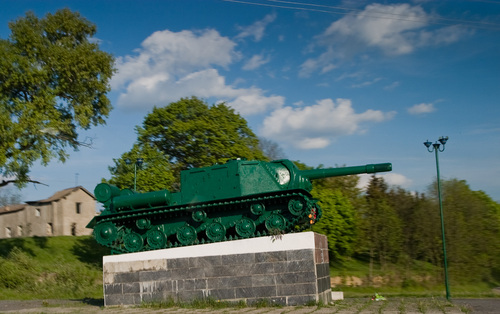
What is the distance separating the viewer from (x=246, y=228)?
57.1 ft

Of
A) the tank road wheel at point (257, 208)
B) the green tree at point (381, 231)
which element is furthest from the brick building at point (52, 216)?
the tank road wheel at point (257, 208)

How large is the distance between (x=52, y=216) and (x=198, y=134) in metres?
29.8

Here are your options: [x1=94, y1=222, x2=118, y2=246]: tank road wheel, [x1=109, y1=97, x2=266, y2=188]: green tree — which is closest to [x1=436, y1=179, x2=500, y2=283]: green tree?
[x1=109, y1=97, x2=266, y2=188]: green tree

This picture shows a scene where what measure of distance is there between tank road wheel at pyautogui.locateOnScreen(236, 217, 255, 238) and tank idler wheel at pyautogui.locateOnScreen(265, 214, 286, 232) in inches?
24.2

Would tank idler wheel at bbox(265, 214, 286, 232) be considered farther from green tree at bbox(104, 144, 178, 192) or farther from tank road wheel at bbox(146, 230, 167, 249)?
green tree at bbox(104, 144, 178, 192)

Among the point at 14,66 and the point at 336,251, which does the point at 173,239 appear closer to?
the point at 14,66

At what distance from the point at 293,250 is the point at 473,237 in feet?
69.6

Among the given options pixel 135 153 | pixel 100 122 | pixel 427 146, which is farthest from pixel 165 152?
pixel 427 146

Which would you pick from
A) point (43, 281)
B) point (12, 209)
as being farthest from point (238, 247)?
point (12, 209)

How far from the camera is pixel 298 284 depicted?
53.5ft

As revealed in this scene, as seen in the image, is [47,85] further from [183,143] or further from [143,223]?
[143,223]

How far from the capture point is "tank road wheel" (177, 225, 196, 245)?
59.1ft

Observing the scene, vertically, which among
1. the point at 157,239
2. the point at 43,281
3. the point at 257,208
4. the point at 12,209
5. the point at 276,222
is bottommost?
the point at 43,281

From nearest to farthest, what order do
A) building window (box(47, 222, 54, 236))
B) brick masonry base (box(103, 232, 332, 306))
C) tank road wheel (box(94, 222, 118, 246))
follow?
brick masonry base (box(103, 232, 332, 306))
tank road wheel (box(94, 222, 118, 246))
building window (box(47, 222, 54, 236))
